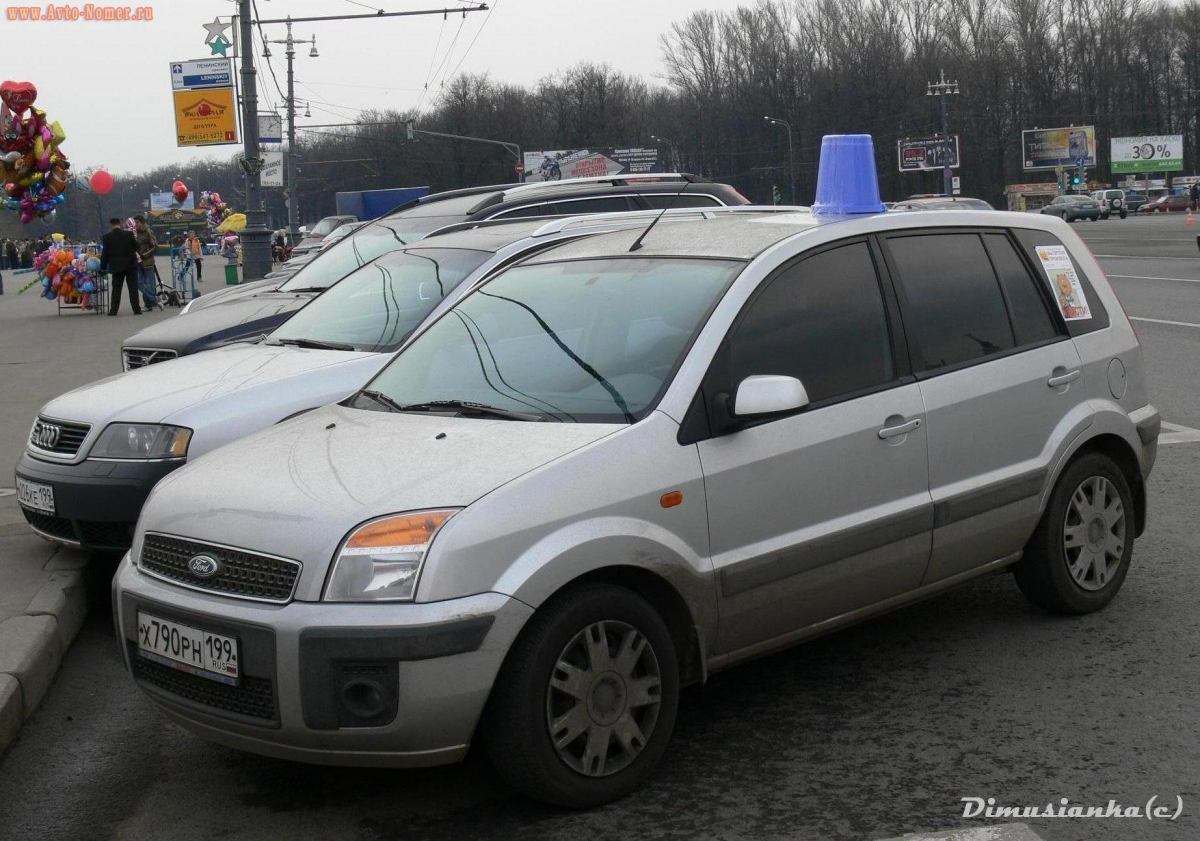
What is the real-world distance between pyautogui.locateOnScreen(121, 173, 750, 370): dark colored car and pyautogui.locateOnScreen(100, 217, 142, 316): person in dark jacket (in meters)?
13.6

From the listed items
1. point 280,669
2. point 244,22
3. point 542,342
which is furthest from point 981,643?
point 244,22

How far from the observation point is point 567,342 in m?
4.38

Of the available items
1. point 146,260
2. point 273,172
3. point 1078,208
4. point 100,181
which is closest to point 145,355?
point 146,260

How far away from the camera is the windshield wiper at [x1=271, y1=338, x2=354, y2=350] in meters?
6.74

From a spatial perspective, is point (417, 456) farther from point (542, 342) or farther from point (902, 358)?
point (902, 358)

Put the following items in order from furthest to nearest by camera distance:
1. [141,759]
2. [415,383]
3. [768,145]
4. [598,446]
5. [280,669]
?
[768,145] < [415,383] < [141,759] < [598,446] < [280,669]

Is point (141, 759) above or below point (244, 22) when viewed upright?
below

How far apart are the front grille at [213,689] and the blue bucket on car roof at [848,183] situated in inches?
100

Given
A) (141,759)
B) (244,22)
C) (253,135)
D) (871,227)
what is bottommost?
(141,759)

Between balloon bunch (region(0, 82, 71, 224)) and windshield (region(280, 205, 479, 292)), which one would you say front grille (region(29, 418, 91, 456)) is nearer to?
windshield (region(280, 205, 479, 292))

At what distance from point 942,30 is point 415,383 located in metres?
109

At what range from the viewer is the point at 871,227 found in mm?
4676

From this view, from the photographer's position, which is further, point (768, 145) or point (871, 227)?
point (768, 145)

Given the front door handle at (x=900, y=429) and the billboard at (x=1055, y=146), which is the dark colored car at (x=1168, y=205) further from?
the front door handle at (x=900, y=429)
